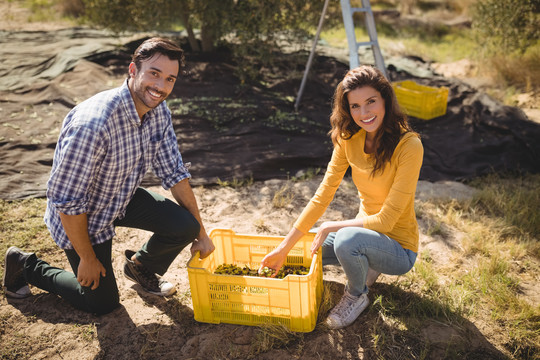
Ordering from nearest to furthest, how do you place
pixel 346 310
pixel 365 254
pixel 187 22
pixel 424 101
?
1. pixel 365 254
2. pixel 346 310
3. pixel 424 101
4. pixel 187 22

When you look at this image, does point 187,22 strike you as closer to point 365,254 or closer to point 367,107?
point 367,107

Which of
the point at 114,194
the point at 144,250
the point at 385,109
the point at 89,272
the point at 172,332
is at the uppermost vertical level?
the point at 385,109

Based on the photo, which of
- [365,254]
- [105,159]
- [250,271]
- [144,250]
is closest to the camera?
[105,159]

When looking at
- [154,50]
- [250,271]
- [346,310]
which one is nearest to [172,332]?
[250,271]

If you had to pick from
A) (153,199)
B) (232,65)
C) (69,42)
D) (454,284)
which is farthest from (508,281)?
(69,42)

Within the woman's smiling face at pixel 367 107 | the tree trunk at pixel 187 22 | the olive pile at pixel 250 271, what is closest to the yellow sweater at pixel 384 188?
the woman's smiling face at pixel 367 107

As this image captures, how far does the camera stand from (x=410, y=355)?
2166 mm

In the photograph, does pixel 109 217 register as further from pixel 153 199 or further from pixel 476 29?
pixel 476 29

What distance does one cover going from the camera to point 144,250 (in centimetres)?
255

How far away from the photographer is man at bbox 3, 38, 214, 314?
1969mm

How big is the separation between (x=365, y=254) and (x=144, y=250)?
137 cm

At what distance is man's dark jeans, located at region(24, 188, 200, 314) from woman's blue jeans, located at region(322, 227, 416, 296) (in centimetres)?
88

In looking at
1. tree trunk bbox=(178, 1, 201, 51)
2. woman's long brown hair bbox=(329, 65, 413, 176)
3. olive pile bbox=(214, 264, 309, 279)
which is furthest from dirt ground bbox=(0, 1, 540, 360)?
tree trunk bbox=(178, 1, 201, 51)

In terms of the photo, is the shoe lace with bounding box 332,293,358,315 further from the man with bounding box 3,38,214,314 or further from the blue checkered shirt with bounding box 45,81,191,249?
the blue checkered shirt with bounding box 45,81,191,249
